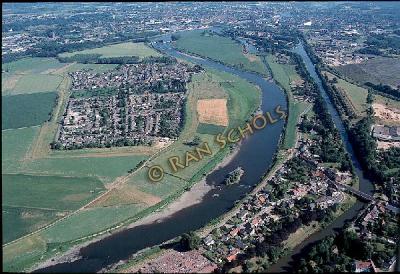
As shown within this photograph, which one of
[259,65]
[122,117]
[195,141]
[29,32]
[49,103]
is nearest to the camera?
[195,141]

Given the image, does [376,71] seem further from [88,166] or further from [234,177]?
[88,166]

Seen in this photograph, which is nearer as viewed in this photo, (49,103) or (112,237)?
(112,237)

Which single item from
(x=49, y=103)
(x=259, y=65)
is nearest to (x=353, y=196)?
(x=49, y=103)

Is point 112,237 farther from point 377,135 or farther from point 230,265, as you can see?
point 377,135

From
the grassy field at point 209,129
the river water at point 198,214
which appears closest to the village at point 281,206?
the river water at point 198,214

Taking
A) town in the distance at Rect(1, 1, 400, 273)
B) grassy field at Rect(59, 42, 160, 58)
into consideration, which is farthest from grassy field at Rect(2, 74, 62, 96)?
grassy field at Rect(59, 42, 160, 58)

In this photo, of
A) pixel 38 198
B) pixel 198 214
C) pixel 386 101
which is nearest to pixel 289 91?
pixel 386 101
